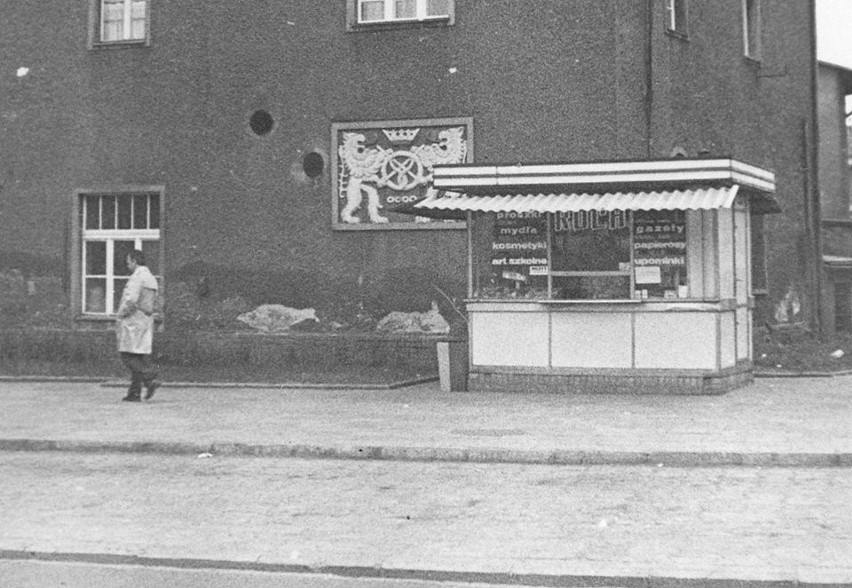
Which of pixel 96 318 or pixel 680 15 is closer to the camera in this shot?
pixel 680 15

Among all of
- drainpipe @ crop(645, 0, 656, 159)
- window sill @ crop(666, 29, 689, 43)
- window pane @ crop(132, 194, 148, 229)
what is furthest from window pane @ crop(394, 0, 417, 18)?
window pane @ crop(132, 194, 148, 229)

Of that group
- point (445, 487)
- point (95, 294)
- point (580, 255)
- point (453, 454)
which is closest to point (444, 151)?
point (580, 255)

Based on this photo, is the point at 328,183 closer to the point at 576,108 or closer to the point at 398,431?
the point at 576,108

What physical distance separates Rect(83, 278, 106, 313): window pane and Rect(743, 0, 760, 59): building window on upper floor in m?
13.5

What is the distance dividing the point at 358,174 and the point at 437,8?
3.13 metres

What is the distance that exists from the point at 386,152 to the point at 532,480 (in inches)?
415

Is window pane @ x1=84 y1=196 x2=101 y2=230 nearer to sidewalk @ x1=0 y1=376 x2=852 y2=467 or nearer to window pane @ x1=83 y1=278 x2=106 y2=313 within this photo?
window pane @ x1=83 y1=278 x2=106 y2=313

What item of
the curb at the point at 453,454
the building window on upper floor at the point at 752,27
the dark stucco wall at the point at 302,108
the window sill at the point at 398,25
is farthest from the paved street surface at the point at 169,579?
the building window on upper floor at the point at 752,27

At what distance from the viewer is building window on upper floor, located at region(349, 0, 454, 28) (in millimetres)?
19203

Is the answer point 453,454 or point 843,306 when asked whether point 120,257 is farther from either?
point 843,306

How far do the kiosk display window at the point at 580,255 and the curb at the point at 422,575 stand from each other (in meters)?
9.53

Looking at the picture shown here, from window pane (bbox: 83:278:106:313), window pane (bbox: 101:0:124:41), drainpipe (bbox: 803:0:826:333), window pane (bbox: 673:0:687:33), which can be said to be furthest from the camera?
drainpipe (bbox: 803:0:826:333)

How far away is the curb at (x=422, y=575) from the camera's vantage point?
6094mm

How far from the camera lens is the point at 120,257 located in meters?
20.8
